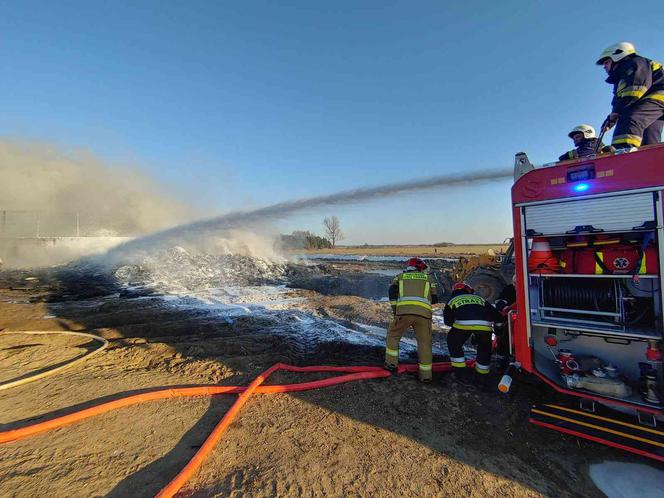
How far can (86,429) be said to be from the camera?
3.17 m

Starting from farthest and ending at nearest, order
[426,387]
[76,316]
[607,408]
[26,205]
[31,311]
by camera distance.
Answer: [26,205], [31,311], [76,316], [426,387], [607,408]

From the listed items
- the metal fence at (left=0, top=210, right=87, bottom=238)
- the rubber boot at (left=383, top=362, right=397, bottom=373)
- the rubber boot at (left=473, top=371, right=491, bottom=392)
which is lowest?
the rubber boot at (left=473, top=371, right=491, bottom=392)

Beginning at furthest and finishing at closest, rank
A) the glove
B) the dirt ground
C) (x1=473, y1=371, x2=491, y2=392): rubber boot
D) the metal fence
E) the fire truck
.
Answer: the metal fence → (x1=473, y1=371, x2=491, y2=392): rubber boot → the glove → the fire truck → the dirt ground

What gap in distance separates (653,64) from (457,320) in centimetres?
390

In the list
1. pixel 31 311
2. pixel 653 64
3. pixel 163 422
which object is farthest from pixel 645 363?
pixel 31 311

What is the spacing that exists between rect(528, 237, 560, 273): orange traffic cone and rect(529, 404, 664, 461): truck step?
58.3 inches

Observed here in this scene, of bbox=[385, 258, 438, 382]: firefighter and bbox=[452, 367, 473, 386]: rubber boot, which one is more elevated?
bbox=[385, 258, 438, 382]: firefighter

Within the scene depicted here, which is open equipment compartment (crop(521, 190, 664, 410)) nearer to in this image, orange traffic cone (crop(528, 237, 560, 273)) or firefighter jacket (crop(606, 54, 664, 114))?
orange traffic cone (crop(528, 237, 560, 273))

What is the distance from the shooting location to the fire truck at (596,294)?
298 cm

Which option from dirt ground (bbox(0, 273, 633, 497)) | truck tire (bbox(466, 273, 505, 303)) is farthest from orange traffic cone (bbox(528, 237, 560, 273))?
truck tire (bbox(466, 273, 505, 303))

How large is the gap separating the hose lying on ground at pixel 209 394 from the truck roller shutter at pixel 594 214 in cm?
254

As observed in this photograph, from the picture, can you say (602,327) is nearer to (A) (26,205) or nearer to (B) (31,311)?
(B) (31,311)

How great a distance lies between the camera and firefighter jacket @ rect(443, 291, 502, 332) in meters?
4.34

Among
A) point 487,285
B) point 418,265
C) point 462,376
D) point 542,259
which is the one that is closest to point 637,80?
point 542,259
